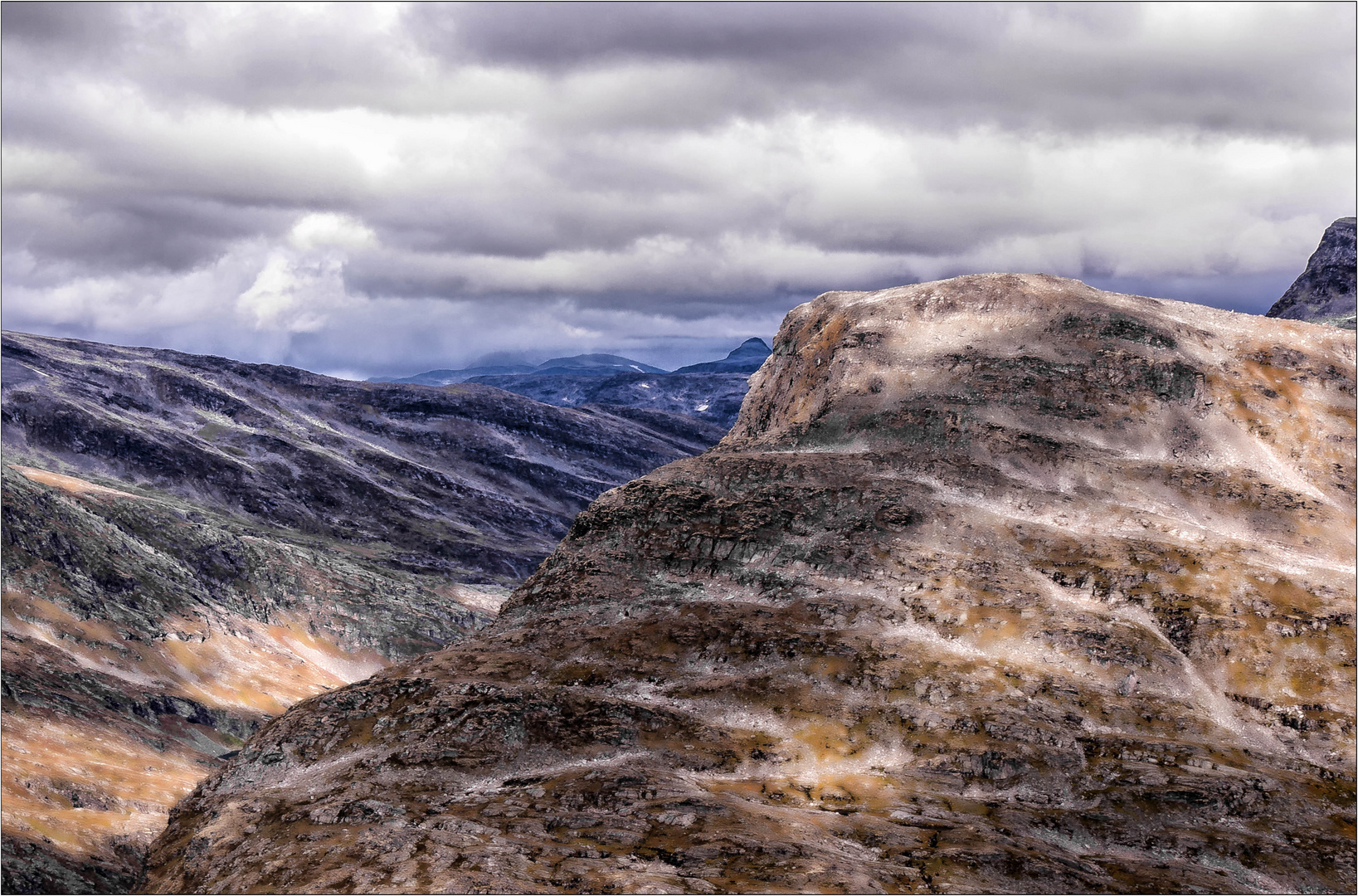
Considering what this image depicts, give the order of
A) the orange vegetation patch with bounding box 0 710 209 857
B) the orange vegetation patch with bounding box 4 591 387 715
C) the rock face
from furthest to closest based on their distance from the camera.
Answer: the orange vegetation patch with bounding box 4 591 387 715, the orange vegetation patch with bounding box 0 710 209 857, the rock face

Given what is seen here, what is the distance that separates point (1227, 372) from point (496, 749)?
91.5 metres

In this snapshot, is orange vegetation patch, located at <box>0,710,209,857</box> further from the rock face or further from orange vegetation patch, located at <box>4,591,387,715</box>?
orange vegetation patch, located at <box>4,591,387,715</box>

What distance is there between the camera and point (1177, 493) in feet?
343

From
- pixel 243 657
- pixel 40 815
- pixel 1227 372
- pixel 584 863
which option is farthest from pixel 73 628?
pixel 1227 372

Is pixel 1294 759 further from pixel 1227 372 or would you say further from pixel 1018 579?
pixel 1227 372

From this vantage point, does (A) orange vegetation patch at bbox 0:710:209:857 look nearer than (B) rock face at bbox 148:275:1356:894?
No

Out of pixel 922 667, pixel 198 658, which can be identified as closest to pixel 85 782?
pixel 198 658

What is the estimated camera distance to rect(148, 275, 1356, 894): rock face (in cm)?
6500

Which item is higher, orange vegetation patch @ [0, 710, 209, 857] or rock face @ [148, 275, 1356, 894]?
rock face @ [148, 275, 1356, 894]

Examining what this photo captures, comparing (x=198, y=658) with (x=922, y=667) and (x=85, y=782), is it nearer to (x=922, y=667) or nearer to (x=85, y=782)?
(x=85, y=782)

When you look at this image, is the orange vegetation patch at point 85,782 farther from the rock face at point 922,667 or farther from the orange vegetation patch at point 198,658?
the orange vegetation patch at point 198,658

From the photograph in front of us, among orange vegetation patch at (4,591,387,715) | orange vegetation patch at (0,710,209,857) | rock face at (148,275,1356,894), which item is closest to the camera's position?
rock face at (148,275,1356,894)

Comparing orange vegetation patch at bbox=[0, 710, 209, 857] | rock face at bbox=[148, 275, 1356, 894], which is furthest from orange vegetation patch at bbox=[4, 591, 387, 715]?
rock face at bbox=[148, 275, 1356, 894]

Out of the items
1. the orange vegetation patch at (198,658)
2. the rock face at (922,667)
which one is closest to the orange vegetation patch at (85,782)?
the rock face at (922,667)
